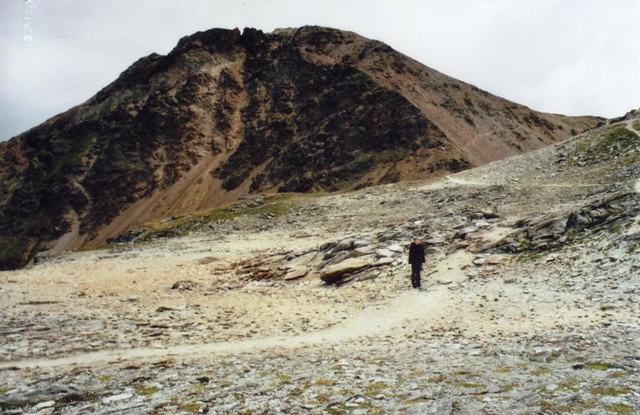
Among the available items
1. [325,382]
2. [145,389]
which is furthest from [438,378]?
[145,389]

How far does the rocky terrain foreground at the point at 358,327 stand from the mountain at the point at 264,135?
9343 cm

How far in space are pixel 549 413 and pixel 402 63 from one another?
167 metres

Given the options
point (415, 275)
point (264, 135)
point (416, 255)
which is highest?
point (264, 135)

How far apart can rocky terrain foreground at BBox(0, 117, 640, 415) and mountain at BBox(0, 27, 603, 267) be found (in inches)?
3678

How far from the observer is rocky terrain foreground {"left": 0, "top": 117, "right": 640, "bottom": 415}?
8.34 m

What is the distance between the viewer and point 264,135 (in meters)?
163

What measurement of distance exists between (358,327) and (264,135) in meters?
152

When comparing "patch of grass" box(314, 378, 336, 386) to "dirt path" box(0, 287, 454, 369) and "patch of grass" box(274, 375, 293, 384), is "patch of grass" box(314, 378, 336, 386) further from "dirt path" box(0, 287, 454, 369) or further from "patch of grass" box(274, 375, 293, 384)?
"dirt path" box(0, 287, 454, 369)

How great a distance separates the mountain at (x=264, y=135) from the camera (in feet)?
441

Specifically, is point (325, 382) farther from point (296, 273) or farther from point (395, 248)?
point (395, 248)

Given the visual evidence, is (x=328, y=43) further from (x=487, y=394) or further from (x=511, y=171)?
(x=487, y=394)

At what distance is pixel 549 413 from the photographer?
23.0ft

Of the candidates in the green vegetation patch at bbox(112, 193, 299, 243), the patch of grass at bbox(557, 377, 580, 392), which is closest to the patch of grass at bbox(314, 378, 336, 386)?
the patch of grass at bbox(557, 377, 580, 392)

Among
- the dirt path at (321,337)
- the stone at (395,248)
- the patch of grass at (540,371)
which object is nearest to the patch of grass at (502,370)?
the patch of grass at (540,371)
